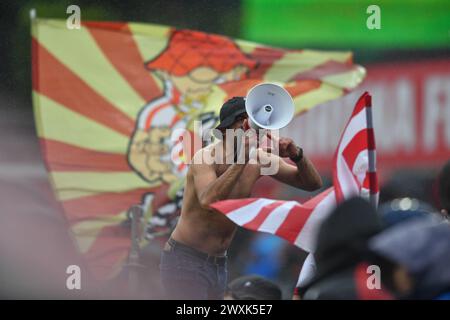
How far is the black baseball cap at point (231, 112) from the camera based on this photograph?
4.88 meters

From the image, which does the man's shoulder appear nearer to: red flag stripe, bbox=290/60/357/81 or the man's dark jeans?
the man's dark jeans

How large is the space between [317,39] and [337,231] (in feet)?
15.5

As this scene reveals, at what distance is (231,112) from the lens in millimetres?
4898

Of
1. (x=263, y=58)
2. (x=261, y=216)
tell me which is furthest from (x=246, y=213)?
(x=263, y=58)

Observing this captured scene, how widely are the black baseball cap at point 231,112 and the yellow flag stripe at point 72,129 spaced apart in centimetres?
235

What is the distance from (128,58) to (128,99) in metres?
0.31

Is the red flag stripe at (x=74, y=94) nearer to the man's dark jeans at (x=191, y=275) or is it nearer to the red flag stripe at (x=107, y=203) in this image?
the red flag stripe at (x=107, y=203)

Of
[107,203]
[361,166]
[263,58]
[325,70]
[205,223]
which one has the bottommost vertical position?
[107,203]

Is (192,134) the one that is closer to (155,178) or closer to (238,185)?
(155,178)

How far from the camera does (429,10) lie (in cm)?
731

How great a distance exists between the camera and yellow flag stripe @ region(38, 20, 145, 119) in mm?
7059

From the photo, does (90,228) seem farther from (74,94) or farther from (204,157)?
(204,157)
